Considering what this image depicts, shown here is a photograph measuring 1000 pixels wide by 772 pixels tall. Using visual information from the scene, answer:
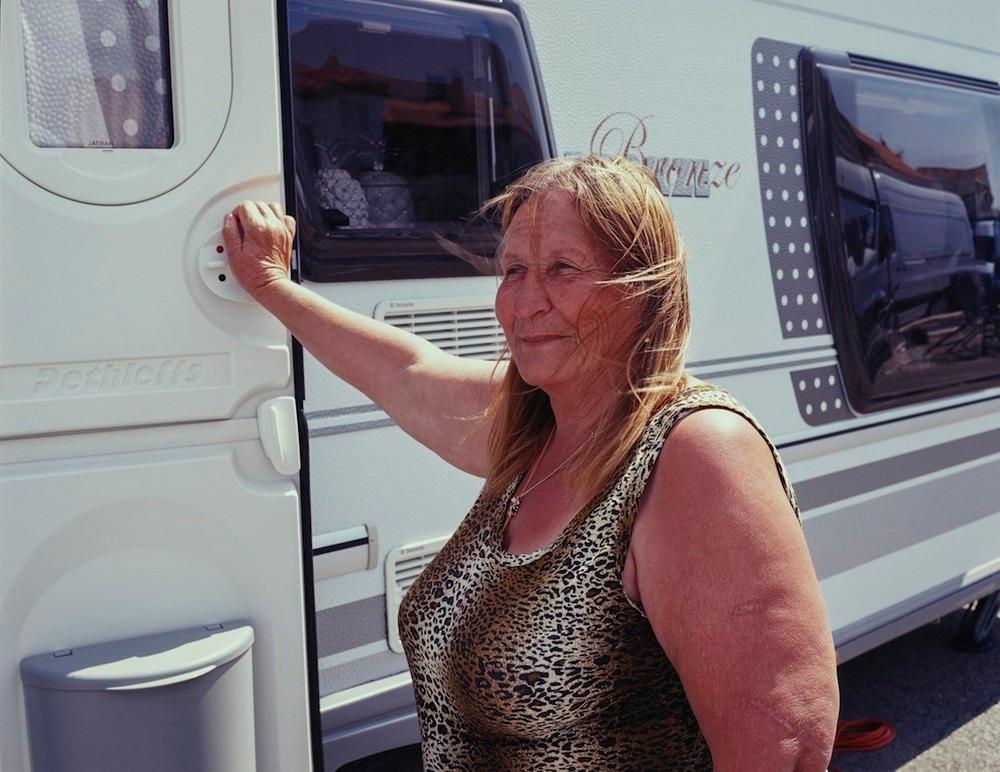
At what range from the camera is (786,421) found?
3.15 m

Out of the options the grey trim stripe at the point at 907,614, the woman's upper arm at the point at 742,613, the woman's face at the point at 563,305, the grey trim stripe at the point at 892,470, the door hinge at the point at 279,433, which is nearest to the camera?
the woman's upper arm at the point at 742,613

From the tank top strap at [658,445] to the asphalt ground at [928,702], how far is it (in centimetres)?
244

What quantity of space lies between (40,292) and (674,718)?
107cm

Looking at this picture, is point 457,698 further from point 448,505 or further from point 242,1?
point 242,1

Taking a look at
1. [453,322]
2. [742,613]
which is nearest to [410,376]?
[453,322]

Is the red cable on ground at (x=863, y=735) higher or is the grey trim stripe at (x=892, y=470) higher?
the grey trim stripe at (x=892, y=470)

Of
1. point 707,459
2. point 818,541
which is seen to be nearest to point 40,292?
point 707,459

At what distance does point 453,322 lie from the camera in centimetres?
241

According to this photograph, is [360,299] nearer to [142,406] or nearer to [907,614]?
[142,406]

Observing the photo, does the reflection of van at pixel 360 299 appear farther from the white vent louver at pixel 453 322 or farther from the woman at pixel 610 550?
the woman at pixel 610 550

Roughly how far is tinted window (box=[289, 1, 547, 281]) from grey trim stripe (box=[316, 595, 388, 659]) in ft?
2.22

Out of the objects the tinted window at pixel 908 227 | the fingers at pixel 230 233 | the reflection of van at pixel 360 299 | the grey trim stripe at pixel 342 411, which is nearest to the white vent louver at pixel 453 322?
the reflection of van at pixel 360 299

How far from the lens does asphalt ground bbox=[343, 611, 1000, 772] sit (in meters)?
3.64

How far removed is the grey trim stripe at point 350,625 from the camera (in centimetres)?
224
